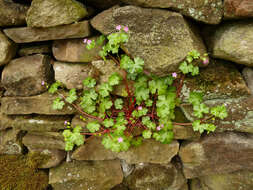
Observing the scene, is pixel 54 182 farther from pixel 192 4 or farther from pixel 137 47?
pixel 192 4

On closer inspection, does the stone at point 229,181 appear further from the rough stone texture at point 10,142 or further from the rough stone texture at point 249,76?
the rough stone texture at point 10,142

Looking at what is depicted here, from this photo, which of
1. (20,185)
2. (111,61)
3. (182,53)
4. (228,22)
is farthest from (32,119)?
(228,22)

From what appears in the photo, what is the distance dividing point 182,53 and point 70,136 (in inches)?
56.6

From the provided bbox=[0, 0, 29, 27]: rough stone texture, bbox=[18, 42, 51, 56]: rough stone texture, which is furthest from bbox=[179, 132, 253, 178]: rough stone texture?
bbox=[0, 0, 29, 27]: rough stone texture

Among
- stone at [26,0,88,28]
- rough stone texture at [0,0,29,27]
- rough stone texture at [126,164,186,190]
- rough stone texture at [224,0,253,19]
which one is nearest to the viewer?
rough stone texture at [224,0,253,19]

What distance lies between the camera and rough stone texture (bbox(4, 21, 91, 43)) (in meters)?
1.80

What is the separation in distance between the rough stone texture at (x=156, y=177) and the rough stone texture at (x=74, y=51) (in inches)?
59.3

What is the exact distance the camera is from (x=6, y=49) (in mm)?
2031

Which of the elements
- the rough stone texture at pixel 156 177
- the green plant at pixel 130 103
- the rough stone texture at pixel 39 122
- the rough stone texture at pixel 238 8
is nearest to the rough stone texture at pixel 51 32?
the green plant at pixel 130 103

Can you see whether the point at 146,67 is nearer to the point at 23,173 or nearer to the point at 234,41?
the point at 234,41

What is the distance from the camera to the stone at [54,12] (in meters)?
1.72

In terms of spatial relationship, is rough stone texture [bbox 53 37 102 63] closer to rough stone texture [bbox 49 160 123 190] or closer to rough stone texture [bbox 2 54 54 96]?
rough stone texture [bbox 2 54 54 96]

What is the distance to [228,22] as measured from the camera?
1.67 meters

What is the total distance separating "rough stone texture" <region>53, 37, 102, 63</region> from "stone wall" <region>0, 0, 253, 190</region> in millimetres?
Answer: 11
